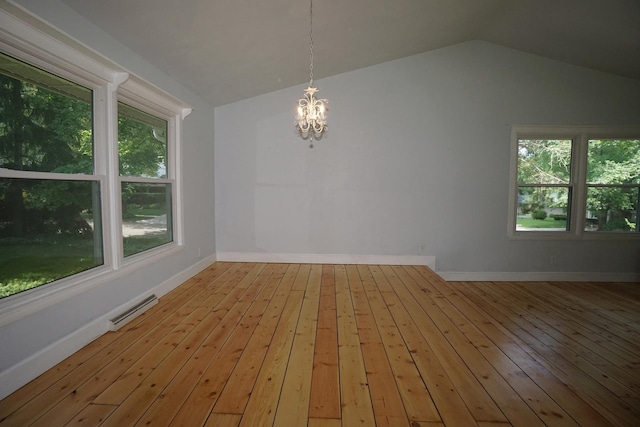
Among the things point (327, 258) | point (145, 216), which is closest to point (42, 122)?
point (145, 216)

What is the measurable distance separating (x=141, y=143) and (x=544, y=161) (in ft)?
18.6

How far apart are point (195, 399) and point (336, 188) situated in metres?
3.38

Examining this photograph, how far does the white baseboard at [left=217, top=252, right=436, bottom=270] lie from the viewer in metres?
4.52

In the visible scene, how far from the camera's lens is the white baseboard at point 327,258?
4.52 metres

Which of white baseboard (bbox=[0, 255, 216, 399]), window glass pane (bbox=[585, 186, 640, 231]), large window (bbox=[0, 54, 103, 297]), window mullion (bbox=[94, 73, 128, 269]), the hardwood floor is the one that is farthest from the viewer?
window glass pane (bbox=[585, 186, 640, 231])

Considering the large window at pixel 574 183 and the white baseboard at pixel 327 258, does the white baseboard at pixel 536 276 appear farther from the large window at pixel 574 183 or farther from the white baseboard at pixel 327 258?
the large window at pixel 574 183

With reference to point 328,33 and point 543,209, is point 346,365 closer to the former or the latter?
point 328,33

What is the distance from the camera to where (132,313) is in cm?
259

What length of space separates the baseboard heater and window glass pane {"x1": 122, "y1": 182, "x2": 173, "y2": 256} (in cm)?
51

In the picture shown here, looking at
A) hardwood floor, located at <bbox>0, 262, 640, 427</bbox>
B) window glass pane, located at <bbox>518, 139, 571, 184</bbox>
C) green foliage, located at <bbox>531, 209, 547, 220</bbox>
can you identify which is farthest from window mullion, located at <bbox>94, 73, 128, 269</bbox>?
green foliage, located at <bbox>531, 209, 547, 220</bbox>

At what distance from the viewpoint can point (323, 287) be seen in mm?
3533

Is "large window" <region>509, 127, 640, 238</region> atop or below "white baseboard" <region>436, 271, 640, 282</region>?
atop

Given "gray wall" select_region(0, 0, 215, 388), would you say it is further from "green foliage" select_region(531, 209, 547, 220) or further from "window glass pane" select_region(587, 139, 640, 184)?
"window glass pane" select_region(587, 139, 640, 184)

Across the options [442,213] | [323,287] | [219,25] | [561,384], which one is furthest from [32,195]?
[442,213]
